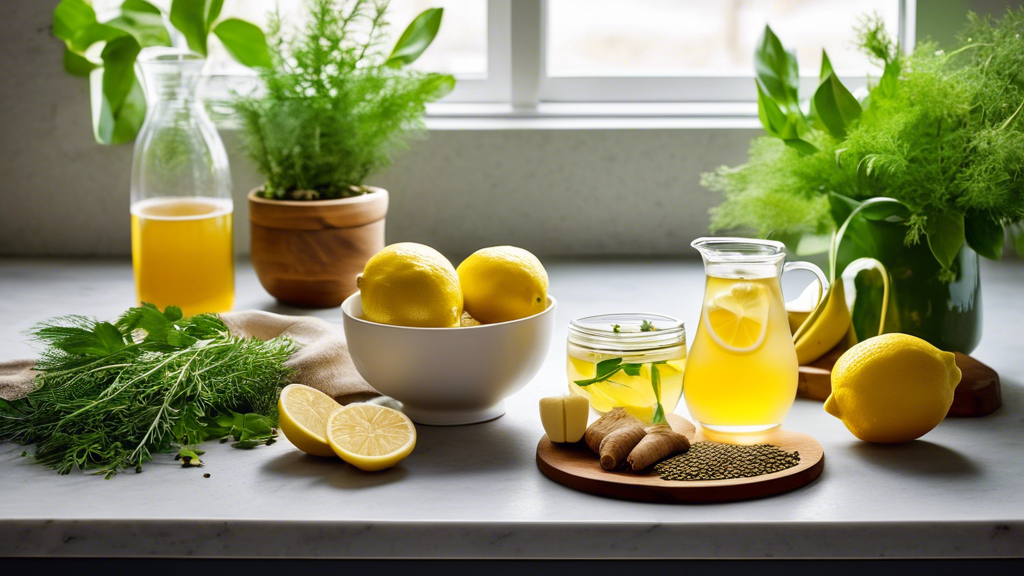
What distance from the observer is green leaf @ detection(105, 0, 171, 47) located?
148cm

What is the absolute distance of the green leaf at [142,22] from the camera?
1.48m

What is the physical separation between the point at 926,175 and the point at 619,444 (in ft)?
1.42

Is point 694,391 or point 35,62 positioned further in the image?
point 35,62

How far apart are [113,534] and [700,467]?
421mm

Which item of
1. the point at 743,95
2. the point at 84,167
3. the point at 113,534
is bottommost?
Answer: the point at 113,534

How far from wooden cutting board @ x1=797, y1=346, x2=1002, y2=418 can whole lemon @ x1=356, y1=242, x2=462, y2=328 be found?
361mm

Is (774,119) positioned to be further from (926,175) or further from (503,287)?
(503,287)

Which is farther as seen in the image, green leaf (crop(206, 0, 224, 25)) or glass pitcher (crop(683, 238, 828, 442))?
green leaf (crop(206, 0, 224, 25))

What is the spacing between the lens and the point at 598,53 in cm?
179

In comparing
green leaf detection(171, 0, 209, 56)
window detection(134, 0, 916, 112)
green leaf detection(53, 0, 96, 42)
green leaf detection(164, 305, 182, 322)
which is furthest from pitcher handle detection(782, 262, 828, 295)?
green leaf detection(53, 0, 96, 42)

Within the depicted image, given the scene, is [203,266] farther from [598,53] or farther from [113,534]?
[598,53]

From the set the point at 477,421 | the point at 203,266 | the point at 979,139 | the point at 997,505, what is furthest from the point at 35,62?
the point at 997,505

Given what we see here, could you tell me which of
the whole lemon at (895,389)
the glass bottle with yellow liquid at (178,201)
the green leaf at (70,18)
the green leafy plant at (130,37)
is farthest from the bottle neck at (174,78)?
the whole lemon at (895,389)

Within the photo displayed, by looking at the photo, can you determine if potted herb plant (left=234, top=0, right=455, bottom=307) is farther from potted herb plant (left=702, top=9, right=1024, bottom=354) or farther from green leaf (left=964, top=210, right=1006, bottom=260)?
green leaf (left=964, top=210, right=1006, bottom=260)
